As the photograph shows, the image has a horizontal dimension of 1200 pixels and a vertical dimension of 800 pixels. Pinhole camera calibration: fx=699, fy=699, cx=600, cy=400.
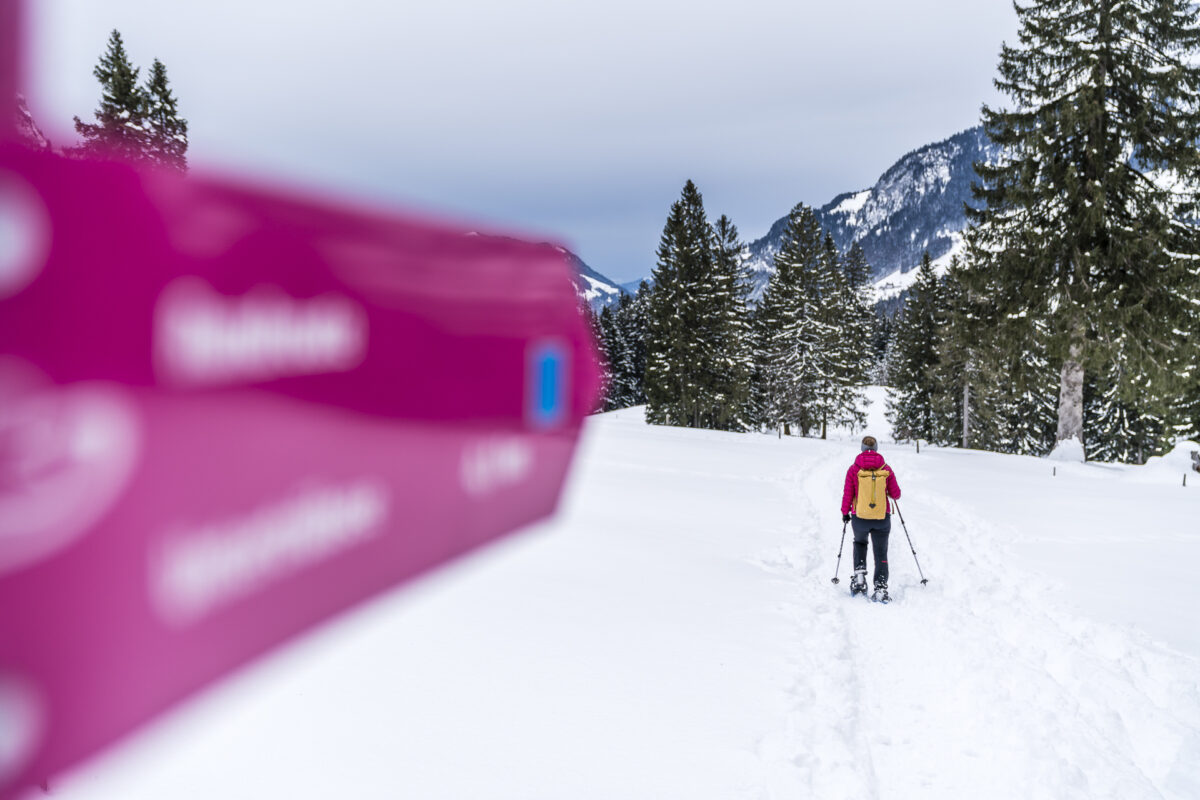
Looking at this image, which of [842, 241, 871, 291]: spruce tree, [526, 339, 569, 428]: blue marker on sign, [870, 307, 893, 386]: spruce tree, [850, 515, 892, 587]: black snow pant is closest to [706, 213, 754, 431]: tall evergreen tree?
[842, 241, 871, 291]: spruce tree

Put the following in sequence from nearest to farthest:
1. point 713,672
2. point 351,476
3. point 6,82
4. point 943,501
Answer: point 6,82 → point 351,476 → point 713,672 → point 943,501

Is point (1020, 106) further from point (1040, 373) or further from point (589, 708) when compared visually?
point (589, 708)

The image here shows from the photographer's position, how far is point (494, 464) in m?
1.49

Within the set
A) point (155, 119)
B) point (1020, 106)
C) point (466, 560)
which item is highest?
point (1020, 106)

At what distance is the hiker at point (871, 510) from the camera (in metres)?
7.52

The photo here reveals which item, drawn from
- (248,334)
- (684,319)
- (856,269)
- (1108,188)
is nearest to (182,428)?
(248,334)

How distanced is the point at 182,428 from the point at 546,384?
3.06 feet

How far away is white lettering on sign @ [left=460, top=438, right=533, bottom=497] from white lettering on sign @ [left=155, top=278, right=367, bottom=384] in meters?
0.43

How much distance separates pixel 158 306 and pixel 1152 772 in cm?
584

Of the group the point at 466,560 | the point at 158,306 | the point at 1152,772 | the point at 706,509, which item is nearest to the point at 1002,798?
the point at 1152,772

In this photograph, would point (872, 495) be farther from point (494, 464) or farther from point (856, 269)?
point (856, 269)

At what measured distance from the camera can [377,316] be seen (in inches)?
41.4

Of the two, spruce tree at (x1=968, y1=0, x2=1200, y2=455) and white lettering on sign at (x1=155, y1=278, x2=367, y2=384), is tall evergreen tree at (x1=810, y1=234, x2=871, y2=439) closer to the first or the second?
spruce tree at (x1=968, y1=0, x2=1200, y2=455)

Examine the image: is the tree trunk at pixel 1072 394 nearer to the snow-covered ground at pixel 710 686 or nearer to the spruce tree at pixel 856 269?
the snow-covered ground at pixel 710 686
